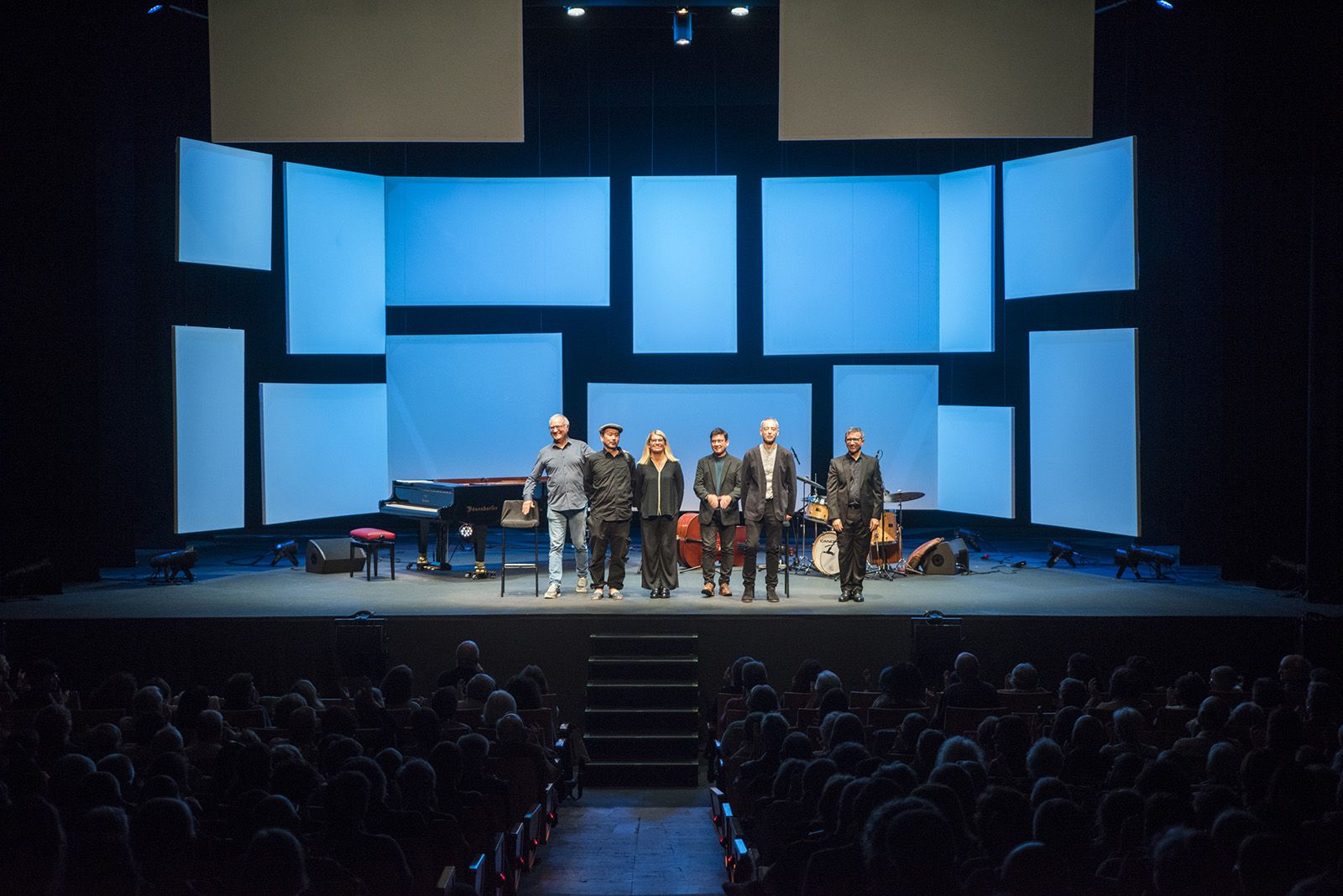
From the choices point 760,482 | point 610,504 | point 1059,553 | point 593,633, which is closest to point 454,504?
point 610,504

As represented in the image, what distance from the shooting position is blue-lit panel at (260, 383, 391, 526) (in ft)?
42.8

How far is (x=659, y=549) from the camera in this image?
10.0m

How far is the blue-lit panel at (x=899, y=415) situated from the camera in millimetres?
13797

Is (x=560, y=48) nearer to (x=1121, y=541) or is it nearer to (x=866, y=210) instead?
(x=866, y=210)

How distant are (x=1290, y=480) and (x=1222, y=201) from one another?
8.56ft

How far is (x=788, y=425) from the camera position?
1380 centimetres

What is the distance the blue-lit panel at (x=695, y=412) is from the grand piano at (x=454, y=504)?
8.12 ft

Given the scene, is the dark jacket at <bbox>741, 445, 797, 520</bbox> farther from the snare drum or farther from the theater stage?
the snare drum

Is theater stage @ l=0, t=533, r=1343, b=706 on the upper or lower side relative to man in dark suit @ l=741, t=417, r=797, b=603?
lower

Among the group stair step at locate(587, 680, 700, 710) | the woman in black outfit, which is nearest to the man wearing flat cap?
the woman in black outfit

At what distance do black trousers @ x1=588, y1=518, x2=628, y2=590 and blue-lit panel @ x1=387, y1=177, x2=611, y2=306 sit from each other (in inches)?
178

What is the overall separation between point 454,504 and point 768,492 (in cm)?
285

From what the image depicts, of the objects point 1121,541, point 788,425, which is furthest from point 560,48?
point 1121,541

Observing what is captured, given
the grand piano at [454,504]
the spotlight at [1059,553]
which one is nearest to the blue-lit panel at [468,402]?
the grand piano at [454,504]
